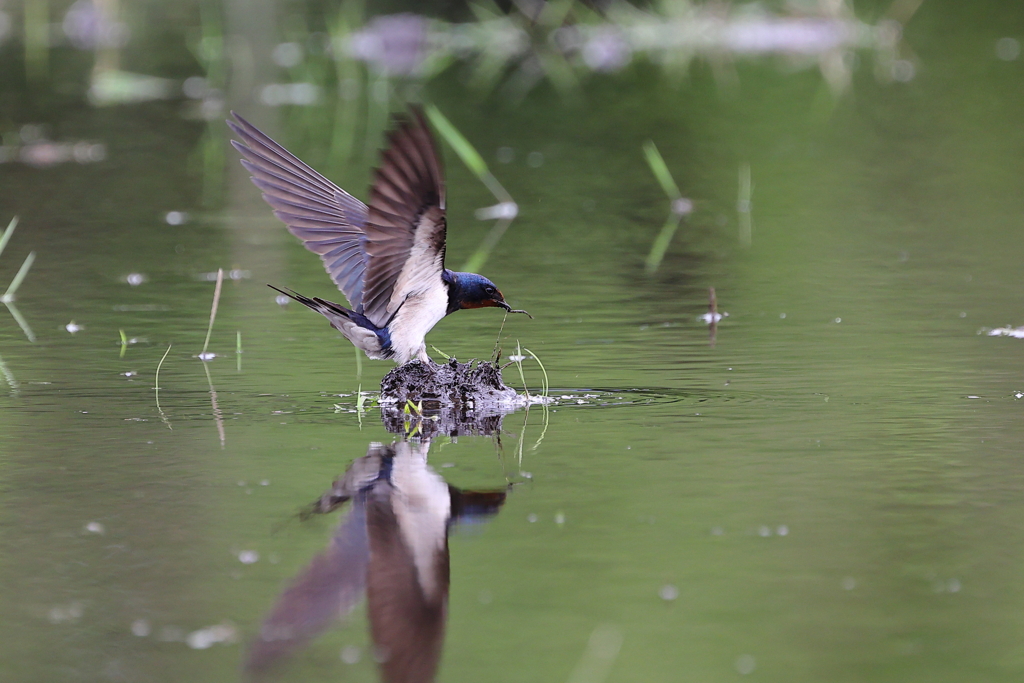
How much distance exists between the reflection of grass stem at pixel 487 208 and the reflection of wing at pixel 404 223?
6.58ft

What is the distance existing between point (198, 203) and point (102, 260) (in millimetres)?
2000

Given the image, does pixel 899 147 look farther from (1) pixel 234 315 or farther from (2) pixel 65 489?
(2) pixel 65 489

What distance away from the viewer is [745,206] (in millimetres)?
9898

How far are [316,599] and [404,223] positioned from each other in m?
1.79

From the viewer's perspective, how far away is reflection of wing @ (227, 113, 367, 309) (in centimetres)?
612

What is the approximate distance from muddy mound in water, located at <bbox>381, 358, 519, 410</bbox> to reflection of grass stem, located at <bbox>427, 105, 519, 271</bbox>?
1909mm

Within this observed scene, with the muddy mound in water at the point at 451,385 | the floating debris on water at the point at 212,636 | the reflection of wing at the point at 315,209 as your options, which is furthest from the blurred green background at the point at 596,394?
the reflection of wing at the point at 315,209

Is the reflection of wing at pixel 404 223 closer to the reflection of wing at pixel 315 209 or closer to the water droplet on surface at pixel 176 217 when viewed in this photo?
the reflection of wing at pixel 315 209

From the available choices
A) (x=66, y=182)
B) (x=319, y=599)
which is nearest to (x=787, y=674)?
(x=319, y=599)

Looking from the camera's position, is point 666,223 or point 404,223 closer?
point 404,223

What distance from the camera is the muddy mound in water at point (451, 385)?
227 inches

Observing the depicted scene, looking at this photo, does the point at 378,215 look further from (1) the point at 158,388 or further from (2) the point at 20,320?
(2) the point at 20,320

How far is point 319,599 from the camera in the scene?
3.67 metres

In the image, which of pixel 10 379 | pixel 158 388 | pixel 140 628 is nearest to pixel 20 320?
pixel 10 379
